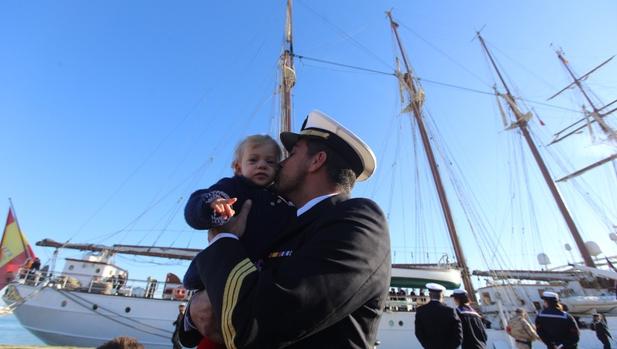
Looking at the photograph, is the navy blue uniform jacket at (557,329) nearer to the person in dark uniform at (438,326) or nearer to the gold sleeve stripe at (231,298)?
the person in dark uniform at (438,326)

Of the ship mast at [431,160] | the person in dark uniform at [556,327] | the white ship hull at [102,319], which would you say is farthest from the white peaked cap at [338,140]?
the ship mast at [431,160]

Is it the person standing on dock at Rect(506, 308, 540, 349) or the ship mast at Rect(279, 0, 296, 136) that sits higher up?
the ship mast at Rect(279, 0, 296, 136)

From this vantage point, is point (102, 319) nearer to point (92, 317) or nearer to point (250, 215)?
point (92, 317)

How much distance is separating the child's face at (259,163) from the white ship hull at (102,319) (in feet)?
43.5

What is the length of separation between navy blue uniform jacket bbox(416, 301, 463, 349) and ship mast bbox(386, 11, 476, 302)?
541 inches

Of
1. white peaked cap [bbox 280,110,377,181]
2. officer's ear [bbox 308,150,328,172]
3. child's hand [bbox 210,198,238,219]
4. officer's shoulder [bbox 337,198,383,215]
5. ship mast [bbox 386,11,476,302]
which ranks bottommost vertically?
child's hand [bbox 210,198,238,219]

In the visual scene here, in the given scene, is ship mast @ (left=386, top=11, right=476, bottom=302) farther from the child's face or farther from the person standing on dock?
the child's face

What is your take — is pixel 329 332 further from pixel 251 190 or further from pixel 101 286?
pixel 101 286

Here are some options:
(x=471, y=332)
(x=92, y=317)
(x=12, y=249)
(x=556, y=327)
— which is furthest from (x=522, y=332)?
(x=12, y=249)

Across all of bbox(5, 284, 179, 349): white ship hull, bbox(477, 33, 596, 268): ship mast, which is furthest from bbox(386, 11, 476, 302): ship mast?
bbox(5, 284, 179, 349): white ship hull

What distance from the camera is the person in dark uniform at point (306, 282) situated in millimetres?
946

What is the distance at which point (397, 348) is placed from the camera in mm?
12969

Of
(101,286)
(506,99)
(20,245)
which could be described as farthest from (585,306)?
(20,245)

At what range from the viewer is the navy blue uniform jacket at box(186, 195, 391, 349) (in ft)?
3.10
